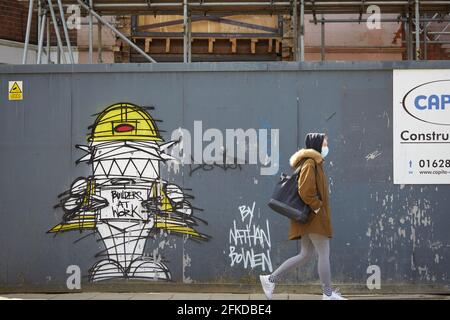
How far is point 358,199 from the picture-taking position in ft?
26.7

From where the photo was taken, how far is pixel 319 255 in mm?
7223

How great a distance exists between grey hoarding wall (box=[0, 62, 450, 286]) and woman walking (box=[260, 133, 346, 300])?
2.57 feet

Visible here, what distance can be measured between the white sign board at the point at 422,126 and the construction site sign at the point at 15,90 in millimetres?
4652

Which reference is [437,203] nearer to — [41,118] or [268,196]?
[268,196]

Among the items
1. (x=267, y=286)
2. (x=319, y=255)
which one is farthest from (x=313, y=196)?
(x=267, y=286)

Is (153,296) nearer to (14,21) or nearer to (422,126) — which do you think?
(422,126)

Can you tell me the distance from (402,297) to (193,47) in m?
7.47

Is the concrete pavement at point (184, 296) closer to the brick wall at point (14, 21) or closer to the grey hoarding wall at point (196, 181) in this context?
the grey hoarding wall at point (196, 181)

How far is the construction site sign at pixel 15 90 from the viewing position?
8.43 metres

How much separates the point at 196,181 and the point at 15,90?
8.43ft

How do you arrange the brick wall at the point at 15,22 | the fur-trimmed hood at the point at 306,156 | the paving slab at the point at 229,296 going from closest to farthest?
the fur-trimmed hood at the point at 306,156
the paving slab at the point at 229,296
the brick wall at the point at 15,22

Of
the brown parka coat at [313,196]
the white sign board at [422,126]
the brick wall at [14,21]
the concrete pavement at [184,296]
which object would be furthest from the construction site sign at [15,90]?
the brick wall at [14,21]

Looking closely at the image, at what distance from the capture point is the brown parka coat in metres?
7.14

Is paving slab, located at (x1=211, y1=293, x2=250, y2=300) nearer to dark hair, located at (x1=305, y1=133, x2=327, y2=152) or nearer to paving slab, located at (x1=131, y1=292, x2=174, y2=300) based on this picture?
paving slab, located at (x1=131, y1=292, x2=174, y2=300)
